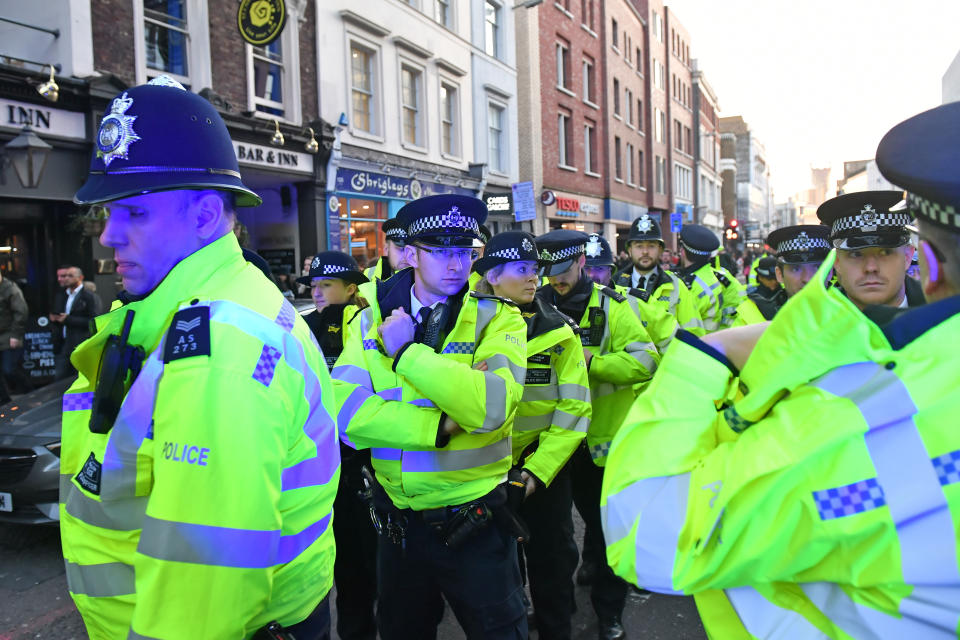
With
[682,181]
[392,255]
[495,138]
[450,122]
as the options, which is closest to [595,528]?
[392,255]

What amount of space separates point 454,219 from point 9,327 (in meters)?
8.74

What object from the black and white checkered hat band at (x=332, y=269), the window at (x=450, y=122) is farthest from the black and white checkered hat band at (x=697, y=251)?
the window at (x=450, y=122)

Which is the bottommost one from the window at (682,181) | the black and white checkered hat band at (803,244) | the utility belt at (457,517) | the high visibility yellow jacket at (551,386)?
the utility belt at (457,517)

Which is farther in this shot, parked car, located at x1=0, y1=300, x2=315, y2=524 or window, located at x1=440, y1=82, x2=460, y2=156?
window, located at x1=440, y1=82, x2=460, y2=156

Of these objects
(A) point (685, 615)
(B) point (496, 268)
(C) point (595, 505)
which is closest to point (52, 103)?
(B) point (496, 268)

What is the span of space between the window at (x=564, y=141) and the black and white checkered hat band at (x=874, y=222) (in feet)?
71.0

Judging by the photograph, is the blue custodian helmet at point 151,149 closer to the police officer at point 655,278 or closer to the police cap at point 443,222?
the police cap at point 443,222

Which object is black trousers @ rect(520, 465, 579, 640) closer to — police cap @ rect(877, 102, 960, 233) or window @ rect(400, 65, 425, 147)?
police cap @ rect(877, 102, 960, 233)

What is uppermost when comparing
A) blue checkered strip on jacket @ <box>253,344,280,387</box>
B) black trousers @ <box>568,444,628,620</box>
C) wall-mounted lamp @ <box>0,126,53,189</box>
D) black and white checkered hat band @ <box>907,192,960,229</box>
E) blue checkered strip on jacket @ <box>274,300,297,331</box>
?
wall-mounted lamp @ <box>0,126,53,189</box>

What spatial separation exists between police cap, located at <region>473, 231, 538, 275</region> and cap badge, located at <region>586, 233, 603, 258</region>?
161 centimetres

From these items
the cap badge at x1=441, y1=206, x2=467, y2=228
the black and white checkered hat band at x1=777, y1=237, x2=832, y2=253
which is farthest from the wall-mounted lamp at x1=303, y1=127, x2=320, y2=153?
the cap badge at x1=441, y1=206, x2=467, y2=228

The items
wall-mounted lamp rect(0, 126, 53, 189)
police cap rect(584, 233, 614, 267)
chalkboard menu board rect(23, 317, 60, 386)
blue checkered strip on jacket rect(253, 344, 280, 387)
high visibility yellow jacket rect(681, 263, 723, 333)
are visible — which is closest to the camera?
blue checkered strip on jacket rect(253, 344, 280, 387)

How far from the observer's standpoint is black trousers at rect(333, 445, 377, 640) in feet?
11.5

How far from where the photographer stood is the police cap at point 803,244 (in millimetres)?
4586
